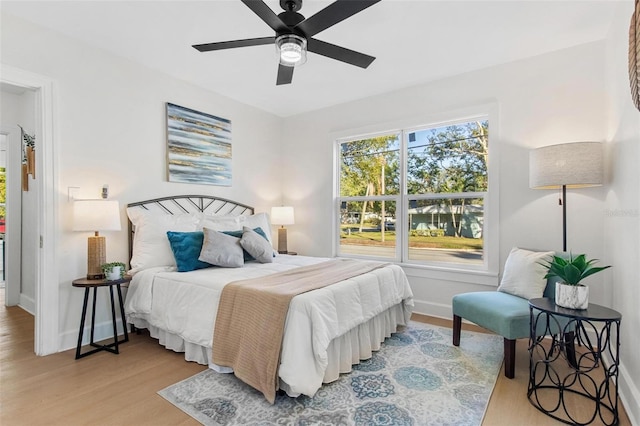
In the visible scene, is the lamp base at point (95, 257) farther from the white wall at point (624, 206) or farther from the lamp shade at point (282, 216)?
the white wall at point (624, 206)

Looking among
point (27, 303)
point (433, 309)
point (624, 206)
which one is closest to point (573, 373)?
point (624, 206)

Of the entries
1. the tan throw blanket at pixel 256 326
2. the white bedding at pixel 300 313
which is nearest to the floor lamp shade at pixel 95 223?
the white bedding at pixel 300 313

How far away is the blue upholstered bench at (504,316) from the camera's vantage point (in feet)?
7.29

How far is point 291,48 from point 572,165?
2286mm

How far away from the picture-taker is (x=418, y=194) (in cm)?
385

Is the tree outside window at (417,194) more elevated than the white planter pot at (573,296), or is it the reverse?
the tree outside window at (417,194)

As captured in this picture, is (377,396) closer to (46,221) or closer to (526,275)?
(526,275)

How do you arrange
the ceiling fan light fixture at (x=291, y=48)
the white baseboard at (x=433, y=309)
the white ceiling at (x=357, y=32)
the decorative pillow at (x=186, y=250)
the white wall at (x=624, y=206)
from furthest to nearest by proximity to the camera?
1. the white baseboard at (x=433, y=309)
2. the decorative pillow at (x=186, y=250)
3. the white ceiling at (x=357, y=32)
4. the ceiling fan light fixture at (x=291, y=48)
5. the white wall at (x=624, y=206)

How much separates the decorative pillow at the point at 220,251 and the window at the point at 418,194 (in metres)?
1.82

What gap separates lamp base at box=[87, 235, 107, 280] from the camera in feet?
8.74

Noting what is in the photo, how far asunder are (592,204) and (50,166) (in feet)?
15.2

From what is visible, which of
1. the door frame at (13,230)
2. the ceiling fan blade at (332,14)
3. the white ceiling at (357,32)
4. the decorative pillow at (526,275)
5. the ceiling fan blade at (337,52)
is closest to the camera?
the ceiling fan blade at (332,14)

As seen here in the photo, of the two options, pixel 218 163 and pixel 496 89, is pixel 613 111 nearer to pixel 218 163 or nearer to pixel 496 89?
pixel 496 89

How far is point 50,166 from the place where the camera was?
103 inches
